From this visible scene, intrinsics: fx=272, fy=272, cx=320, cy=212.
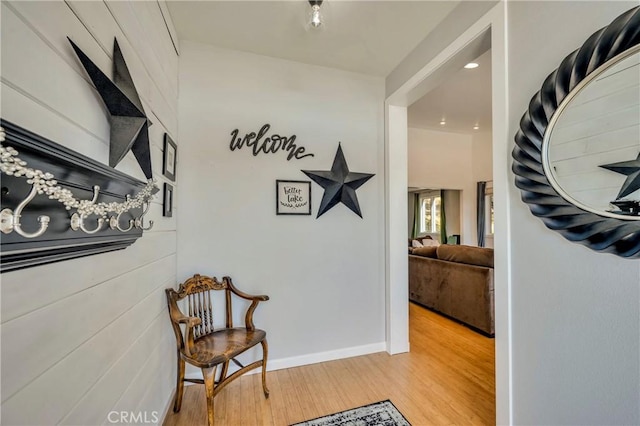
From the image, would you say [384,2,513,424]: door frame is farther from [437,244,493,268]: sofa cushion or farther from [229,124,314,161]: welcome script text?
[437,244,493,268]: sofa cushion

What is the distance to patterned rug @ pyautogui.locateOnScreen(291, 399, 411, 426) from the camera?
176 centimetres

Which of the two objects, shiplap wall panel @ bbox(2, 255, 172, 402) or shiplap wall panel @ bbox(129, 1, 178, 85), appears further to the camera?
shiplap wall panel @ bbox(129, 1, 178, 85)

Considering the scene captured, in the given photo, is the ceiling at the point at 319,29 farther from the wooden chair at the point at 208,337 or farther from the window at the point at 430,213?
the window at the point at 430,213

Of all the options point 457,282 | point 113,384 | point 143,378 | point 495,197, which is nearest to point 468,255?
point 457,282

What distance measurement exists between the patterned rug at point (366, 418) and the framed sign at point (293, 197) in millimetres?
1562

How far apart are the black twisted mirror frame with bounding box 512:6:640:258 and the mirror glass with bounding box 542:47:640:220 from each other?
31 mm

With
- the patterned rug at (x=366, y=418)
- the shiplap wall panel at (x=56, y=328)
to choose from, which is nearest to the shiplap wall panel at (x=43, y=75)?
the shiplap wall panel at (x=56, y=328)

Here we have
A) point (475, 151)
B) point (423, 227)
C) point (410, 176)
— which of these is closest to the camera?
point (410, 176)

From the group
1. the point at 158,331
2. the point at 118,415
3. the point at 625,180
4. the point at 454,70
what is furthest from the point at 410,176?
the point at 118,415

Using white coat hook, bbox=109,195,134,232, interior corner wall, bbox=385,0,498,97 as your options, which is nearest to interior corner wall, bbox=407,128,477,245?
interior corner wall, bbox=385,0,498,97

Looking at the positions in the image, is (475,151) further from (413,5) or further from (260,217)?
(260,217)

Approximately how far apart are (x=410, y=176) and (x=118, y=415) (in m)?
5.29

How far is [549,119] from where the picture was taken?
1.27 meters

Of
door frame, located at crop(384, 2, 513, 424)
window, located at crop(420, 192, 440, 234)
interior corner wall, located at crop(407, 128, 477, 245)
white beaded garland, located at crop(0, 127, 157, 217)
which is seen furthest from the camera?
window, located at crop(420, 192, 440, 234)
